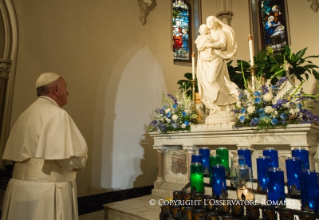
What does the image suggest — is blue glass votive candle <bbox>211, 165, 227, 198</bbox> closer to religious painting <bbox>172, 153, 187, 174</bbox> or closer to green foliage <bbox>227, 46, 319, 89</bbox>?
religious painting <bbox>172, 153, 187, 174</bbox>

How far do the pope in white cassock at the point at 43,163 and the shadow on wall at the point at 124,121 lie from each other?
2.56 m

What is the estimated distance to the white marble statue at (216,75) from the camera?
3.41 metres

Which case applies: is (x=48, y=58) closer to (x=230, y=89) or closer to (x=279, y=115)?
(x=230, y=89)

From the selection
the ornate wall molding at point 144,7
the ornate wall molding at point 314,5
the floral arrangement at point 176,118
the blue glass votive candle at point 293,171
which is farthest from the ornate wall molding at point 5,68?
the ornate wall molding at point 314,5

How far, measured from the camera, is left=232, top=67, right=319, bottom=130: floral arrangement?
2.57 meters

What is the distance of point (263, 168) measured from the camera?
209cm

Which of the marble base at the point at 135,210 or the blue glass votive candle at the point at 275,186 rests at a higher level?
the blue glass votive candle at the point at 275,186

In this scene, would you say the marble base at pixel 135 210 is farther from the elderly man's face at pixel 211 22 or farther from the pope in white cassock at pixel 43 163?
the elderly man's face at pixel 211 22

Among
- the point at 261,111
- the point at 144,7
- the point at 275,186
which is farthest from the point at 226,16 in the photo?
the point at 275,186

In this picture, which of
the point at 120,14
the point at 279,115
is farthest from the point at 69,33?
the point at 279,115

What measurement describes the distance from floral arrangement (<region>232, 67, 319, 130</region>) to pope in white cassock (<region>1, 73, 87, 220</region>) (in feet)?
6.19

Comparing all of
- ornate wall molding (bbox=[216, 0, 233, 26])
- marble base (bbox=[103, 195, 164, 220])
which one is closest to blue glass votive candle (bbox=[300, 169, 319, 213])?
marble base (bbox=[103, 195, 164, 220])

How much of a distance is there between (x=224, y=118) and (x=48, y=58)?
124 inches

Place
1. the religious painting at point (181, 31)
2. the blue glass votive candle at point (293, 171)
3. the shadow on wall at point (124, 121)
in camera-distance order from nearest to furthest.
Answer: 1. the blue glass votive candle at point (293, 171)
2. the shadow on wall at point (124, 121)
3. the religious painting at point (181, 31)
